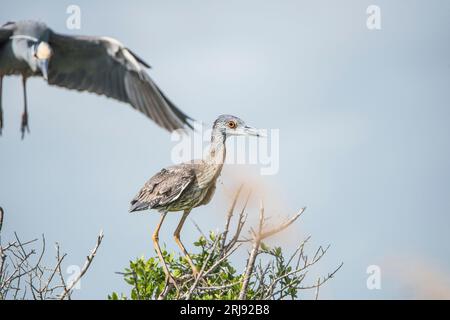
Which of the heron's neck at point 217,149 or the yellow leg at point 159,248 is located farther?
the heron's neck at point 217,149

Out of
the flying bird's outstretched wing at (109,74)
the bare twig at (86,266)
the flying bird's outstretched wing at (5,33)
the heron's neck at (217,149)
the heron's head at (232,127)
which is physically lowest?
the bare twig at (86,266)

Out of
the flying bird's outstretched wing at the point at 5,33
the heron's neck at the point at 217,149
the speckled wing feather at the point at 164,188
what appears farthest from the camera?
the heron's neck at the point at 217,149

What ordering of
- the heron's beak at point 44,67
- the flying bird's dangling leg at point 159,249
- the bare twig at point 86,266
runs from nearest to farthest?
the bare twig at point 86,266 → the flying bird's dangling leg at point 159,249 → the heron's beak at point 44,67

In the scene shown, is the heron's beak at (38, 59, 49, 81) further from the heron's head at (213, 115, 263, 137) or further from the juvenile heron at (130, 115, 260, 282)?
the heron's head at (213, 115, 263, 137)

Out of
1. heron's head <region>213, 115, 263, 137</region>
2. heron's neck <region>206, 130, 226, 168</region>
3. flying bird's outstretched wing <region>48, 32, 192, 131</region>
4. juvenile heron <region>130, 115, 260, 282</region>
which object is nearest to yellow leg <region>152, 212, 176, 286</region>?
juvenile heron <region>130, 115, 260, 282</region>

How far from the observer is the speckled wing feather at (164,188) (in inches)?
357

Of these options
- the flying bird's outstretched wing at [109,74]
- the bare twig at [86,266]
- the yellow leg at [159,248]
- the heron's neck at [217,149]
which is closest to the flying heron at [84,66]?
the flying bird's outstretched wing at [109,74]

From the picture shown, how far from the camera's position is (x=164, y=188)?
9062 mm

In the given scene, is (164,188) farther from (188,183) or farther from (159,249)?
(159,249)

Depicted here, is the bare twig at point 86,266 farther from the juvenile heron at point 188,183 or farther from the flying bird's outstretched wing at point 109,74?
the juvenile heron at point 188,183

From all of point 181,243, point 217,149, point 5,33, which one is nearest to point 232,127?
point 217,149

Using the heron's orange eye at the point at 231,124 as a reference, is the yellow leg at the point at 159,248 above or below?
below

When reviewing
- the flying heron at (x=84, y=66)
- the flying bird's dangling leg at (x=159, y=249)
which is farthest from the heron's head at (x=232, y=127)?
the flying heron at (x=84, y=66)

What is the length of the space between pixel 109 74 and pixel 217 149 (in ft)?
4.94
